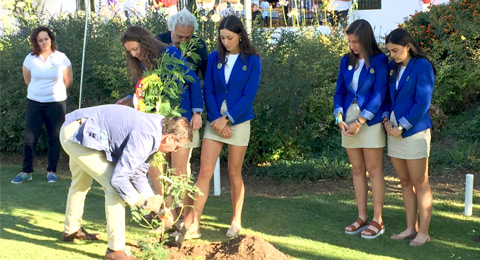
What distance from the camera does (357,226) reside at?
6.18 meters

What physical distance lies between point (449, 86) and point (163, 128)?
259 inches

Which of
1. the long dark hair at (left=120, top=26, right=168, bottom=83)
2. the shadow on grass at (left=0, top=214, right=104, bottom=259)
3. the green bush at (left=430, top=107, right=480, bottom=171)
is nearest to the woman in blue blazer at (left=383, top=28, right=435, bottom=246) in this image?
the long dark hair at (left=120, top=26, right=168, bottom=83)

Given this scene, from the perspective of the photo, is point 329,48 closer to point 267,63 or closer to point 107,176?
point 267,63

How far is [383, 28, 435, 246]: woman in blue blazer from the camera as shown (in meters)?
5.61

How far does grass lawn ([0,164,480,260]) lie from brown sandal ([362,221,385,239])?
0.27 ft

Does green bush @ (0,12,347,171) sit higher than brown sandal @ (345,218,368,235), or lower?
higher

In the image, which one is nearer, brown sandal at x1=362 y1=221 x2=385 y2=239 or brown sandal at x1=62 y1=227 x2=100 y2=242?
brown sandal at x1=62 y1=227 x2=100 y2=242

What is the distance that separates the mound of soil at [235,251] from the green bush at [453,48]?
18.2 feet

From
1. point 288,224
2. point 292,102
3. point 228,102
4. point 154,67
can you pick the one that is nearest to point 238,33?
point 228,102

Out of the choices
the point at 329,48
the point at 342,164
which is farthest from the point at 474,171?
the point at 329,48

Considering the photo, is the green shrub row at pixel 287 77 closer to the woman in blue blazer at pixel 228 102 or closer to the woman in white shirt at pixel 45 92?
the woman in white shirt at pixel 45 92

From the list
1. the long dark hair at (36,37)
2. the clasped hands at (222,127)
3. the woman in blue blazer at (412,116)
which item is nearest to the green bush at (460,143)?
the woman in blue blazer at (412,116)

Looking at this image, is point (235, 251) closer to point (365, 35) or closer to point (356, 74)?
point (356, 74)

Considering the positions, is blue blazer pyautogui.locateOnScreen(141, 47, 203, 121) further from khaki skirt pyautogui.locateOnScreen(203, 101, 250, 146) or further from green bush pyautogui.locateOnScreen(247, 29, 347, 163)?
green bush pyautogui.locateOnScreen(247, 29, 347, 163)
